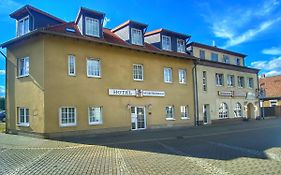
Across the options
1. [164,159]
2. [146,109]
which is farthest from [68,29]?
[164,159]

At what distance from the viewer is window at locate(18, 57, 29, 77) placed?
19459mm

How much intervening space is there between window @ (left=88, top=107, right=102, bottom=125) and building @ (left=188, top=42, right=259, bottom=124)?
38.3 feet

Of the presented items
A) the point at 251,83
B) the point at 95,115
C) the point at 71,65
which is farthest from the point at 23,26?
the point at 251,83

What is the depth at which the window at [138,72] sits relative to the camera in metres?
22.9

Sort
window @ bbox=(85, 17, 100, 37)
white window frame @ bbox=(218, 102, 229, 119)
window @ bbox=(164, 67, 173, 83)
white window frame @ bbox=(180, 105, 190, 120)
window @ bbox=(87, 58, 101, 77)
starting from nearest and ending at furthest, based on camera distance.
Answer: window @ bbox=(87, 58, 101, 77) < window @ bbox=(85, 17, 100, 37) < window @ bbox=(164, 67, 173, 83) < white window frame @ bbox=(180, 105, 190, 120) < white window frame @ bbox=(218, 102, 229, 119)

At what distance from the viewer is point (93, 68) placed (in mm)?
20188

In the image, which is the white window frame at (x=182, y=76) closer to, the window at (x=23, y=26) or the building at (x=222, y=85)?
the building at (x=222, y=85)

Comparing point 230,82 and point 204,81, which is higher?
point 230,82

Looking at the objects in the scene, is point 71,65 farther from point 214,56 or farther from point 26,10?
point 214,56

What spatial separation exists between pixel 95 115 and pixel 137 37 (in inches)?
308

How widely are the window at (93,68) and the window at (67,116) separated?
2.85m

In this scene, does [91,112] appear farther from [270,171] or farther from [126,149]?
[270,171]

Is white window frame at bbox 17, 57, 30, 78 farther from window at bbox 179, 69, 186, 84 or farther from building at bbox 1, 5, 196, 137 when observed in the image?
window at bbox 179, 69, 186, 84

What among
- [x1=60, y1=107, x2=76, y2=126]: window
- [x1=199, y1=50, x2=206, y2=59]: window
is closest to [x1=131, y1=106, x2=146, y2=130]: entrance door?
[x1=60, y1=107, x2=76, y2=126]: window
